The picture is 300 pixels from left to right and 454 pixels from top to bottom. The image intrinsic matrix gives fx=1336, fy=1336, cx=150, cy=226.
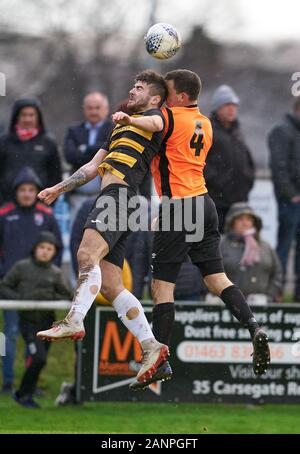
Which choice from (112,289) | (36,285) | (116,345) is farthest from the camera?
(36,285)

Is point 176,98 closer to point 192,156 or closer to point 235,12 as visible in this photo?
point 192,156

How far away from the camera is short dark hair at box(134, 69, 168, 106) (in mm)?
10789

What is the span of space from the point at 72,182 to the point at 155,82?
105 centimetres

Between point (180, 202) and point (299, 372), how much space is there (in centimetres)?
371

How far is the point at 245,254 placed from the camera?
14.2 m

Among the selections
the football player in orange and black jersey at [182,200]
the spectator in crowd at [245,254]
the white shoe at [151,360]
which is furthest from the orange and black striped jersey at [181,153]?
the spectator in crowd at [245,254]

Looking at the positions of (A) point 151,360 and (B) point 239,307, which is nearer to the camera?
(A) point 151,360

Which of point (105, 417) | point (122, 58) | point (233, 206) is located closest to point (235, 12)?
point (122, 58)

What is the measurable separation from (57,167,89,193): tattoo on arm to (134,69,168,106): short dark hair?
86cm

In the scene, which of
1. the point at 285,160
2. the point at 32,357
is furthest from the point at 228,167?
the point at 32,357

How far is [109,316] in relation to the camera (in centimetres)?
1348

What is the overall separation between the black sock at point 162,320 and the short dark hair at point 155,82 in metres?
1.66

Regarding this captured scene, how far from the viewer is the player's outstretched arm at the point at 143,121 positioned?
1011 centimetres

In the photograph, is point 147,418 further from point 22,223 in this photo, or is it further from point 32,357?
point 22,223
